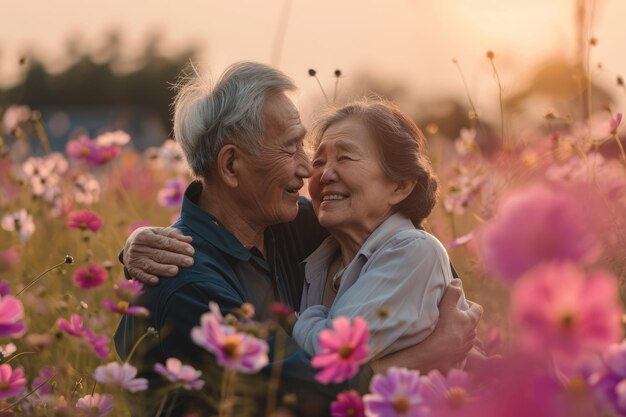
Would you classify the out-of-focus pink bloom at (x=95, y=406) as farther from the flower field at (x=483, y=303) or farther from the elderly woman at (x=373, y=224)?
the elderly woman at (x=373, y=224)

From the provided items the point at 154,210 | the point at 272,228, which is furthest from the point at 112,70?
the point at 272,228

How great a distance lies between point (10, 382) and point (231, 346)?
66 cm

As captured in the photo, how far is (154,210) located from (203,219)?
8.49ft

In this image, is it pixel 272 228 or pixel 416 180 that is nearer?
pixel 416 180

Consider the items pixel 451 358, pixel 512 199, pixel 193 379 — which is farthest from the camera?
pixel 451 358

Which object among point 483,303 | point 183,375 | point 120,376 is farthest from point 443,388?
point 483,303

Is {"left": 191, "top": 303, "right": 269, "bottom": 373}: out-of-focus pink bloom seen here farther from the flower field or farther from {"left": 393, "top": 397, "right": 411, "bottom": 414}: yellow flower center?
{"left": 393, "top": 397, "right": 411, "bottom": 414}: yellow flower center

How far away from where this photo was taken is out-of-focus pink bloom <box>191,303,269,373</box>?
1.33 metres

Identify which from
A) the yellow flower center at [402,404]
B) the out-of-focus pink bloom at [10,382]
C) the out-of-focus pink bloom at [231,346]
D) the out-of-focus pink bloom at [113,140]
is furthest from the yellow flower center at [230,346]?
the out-of-focus pink bloom at [113,140]

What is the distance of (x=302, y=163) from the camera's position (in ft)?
8.13

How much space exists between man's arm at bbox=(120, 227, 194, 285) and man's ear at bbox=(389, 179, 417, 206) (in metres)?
0.52

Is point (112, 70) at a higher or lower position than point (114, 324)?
lower

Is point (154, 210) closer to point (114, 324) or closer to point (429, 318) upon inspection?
point (114, 324)

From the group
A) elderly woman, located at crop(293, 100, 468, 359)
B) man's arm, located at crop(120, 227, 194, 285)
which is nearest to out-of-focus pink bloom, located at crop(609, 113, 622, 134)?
elderly woman, located at crop(293, 100, 468, 359)
